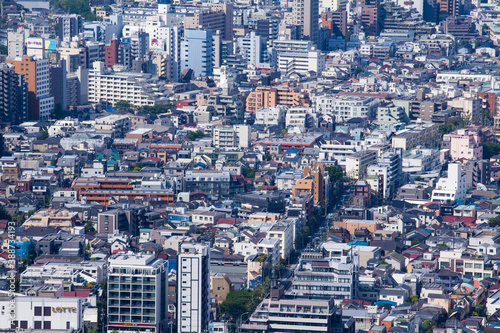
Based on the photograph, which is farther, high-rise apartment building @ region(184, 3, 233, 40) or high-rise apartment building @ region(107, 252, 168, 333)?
high-rise apartment building @ region(184, 3, 233, 40)

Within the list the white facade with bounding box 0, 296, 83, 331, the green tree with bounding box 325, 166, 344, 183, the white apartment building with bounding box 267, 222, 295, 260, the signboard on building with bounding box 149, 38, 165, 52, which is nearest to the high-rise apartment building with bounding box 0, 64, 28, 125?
the signboard on building with bounding box 149, 38, 165, 52

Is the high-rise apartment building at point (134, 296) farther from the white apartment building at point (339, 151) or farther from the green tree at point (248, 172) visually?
the white apartment building at point (339, 151)

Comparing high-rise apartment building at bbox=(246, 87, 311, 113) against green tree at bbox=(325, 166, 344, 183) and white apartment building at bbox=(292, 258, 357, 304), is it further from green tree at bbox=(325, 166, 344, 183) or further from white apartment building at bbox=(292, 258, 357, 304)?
white apartment building at bbox=(292, 258, 357, 304)

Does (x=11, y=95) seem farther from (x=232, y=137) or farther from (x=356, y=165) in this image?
(x=356, y=165)

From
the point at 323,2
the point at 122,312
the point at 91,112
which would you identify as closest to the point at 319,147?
the point at 91,112

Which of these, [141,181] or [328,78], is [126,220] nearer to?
[141,181]

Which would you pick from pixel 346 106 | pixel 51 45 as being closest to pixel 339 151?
pixel 346 106
